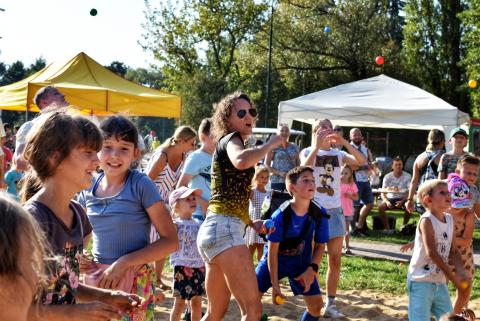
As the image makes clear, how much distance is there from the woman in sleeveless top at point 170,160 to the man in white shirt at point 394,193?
779cm

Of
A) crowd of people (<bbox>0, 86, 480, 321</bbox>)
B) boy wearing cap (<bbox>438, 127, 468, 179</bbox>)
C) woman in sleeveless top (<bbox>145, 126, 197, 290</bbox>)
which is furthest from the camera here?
boy wearing cap (<bbox>438, 127, 468, 179</bbox>)

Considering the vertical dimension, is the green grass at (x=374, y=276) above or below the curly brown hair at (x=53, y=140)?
below

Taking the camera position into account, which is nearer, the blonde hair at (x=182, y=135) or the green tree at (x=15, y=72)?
the blonde hair at (x=182, y=135)

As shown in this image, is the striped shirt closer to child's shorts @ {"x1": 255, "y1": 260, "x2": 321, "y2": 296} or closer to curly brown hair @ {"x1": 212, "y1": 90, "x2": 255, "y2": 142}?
child's shorts @ {"x1": 255, "y1": 260, "x2": 321, "y2": 296}

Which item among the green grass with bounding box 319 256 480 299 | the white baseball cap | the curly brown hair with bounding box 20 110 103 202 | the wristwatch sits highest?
the curly brown hair with bounding box 20 110 103 202

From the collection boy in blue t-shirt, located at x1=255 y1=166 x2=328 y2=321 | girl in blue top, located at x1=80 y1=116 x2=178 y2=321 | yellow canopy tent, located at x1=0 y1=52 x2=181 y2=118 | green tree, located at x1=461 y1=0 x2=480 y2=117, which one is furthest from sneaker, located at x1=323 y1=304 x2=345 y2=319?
green tree, located at x1=461 y1=0 x2=480 y2=117

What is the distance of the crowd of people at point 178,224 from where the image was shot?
8.42ft

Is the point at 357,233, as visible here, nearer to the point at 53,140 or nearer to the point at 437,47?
the point at 53,140

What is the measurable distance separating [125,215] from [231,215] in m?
1.11

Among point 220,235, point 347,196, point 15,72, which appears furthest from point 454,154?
point 15,72

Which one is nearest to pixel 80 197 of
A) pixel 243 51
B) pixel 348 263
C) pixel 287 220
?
pixel 287 220

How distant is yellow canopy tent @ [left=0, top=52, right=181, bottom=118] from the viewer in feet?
38.6

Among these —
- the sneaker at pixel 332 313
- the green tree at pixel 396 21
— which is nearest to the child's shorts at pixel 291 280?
the sneaker at pixel 332 313

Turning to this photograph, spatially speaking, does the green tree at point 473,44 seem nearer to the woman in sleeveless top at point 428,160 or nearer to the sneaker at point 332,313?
the woman in sleeveless top at point 428,160
